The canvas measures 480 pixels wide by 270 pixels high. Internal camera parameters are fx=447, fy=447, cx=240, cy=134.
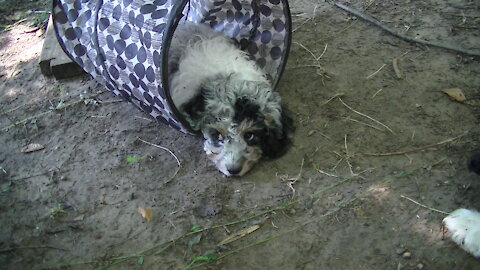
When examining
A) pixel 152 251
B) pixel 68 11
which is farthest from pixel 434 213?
pixel 68 11

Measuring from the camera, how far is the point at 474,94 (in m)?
3.90

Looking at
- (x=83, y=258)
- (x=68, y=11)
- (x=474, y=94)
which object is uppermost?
(x=68, y=11)

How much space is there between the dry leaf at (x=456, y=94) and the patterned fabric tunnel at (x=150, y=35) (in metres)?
1.47

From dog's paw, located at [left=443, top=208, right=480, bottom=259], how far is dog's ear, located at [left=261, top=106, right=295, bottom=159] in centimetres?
127

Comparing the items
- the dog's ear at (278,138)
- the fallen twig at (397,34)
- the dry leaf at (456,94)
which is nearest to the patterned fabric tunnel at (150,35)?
the dog's ear at (278,138)

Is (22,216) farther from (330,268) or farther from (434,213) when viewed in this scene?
(434,213)

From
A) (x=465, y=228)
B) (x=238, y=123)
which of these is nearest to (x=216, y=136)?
(x=238, y=123)

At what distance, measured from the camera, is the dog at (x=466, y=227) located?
2.74m

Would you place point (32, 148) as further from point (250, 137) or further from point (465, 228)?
point (465, 228)

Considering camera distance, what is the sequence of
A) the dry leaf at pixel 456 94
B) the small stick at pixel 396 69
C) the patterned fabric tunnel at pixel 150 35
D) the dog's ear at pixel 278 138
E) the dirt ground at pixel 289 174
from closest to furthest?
the dirt ground at pixel 289 174 < the patterned fabric tunnel at pixel 150 35 < the dog's ear at pixel 278 138 < the dry leaf at pixel 456 94 < the small stick at pixel 396 69

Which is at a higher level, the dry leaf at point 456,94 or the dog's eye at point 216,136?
the dog's eye at point 216,136

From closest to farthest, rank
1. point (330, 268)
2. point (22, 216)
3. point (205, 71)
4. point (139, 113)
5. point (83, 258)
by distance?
point (330, 268) < point (83, 258) < point (22, 216) < point (205, 71) < point (139, 113)

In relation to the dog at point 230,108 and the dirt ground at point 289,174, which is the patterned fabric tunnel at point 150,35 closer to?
the dog at point 230,108

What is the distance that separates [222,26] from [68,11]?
141 cm
